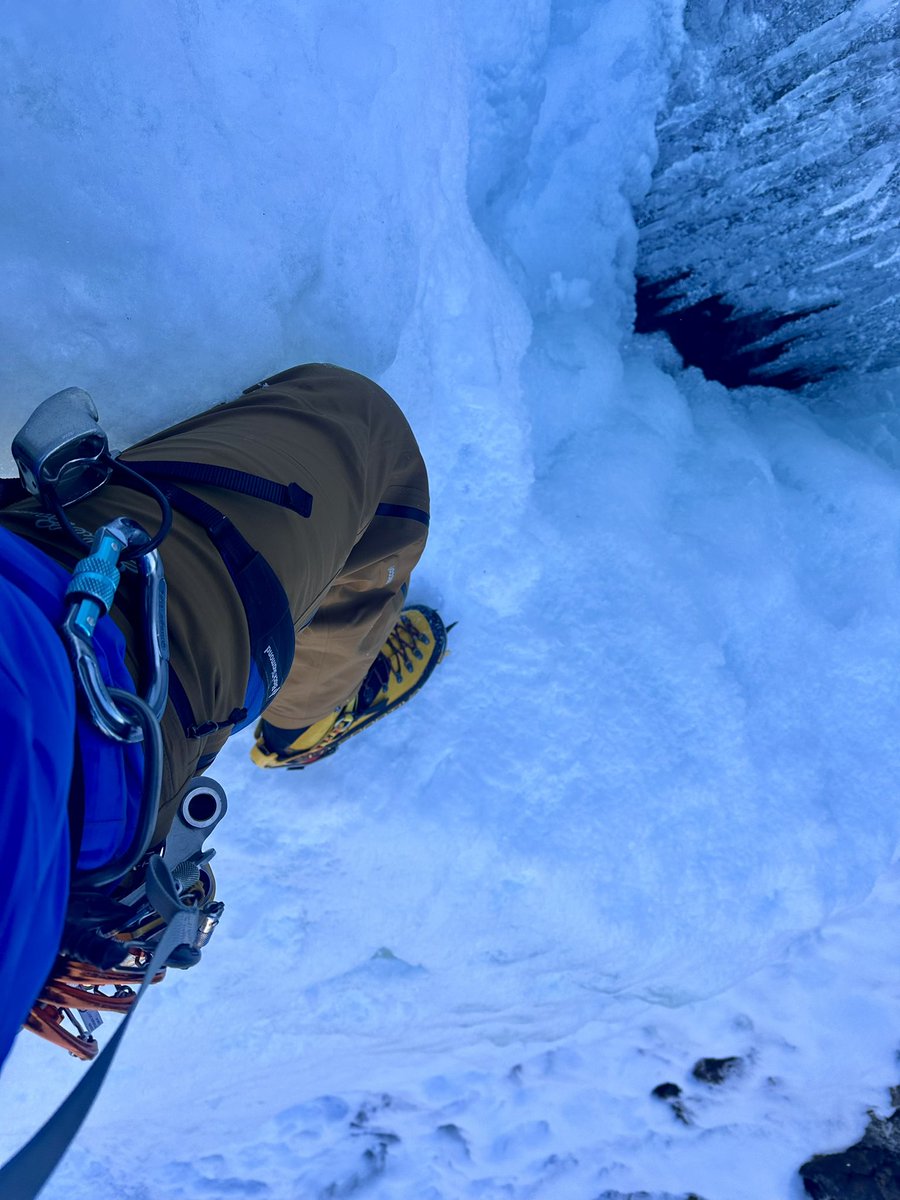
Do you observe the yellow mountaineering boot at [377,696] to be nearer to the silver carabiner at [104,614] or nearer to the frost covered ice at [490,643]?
the frost covered ice at [490,643]

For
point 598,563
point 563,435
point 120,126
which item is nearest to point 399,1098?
point 598,563

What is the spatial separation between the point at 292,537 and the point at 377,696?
0.74m

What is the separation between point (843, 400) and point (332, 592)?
1.77m

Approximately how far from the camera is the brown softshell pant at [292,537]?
67 cm

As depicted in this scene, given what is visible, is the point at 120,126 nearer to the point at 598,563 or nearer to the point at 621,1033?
the point at 598,563

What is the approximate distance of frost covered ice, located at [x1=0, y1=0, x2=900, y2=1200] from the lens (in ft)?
3.92

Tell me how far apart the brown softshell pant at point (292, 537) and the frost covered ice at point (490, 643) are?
312 millimetres

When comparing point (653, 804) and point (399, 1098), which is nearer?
point (653, 804)

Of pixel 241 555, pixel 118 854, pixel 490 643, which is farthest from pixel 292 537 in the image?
pixel 490 643

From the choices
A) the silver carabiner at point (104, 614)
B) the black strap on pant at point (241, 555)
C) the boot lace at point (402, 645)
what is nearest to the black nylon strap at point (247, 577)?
the black strap on pant at point (241, 555)

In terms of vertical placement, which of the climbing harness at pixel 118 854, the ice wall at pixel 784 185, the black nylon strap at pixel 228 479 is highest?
the ice wall at pixel 784 185

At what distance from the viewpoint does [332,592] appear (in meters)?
1.24

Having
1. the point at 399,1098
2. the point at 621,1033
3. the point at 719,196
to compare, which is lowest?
the point at 399,1098

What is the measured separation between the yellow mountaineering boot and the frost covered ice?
72mm
